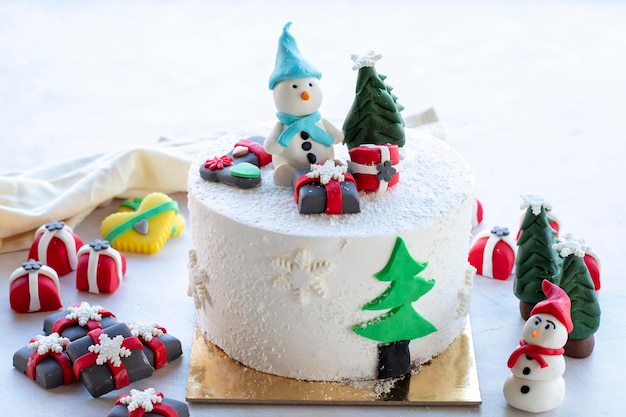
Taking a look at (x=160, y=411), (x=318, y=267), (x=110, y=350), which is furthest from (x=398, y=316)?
(x=110, y=350)

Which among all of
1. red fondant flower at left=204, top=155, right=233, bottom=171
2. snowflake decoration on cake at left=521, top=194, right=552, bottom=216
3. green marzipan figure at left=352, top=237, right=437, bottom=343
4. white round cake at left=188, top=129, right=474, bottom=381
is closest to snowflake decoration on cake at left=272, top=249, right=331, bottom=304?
white round cake at left=188, top=129, right=474, bottom=381

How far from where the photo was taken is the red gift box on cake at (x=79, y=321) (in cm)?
286

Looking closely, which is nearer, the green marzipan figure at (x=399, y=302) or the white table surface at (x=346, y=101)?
the green marzipan figure at (x=399, y=302)

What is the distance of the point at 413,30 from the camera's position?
211 inches

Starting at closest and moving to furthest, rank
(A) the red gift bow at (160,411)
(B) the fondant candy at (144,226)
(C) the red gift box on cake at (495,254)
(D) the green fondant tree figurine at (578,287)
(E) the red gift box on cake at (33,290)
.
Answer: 1. (A) the red gift bow at (160,411)
2. (D) the green fondant tree figurine at (578,287)
3. (E) the red gift box on cake at (33,290)
4. (C) the red gift box on cake at (495,254)
5. (B) the fondant candy at (144,226)

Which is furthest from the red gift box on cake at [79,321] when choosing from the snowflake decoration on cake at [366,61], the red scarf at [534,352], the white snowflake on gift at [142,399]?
the red scarf at [534,352]

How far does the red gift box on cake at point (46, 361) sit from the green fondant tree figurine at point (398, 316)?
30.5 inches

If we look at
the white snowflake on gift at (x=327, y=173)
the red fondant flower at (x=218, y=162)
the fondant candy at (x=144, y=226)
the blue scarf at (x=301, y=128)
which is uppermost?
the blue scarf at (x=301, y=128)

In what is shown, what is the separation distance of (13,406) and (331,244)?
93cm

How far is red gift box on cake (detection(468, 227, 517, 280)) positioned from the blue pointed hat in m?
0.89

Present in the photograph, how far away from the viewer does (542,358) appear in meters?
2.59

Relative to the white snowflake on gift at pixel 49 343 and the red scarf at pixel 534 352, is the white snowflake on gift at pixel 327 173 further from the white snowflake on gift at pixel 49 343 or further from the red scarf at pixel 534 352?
the white snowflake on gift at pixel 49 343

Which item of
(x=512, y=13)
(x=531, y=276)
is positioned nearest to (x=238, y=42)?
(x=512, y=13)

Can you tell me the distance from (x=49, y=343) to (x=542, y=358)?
4.18 ft
